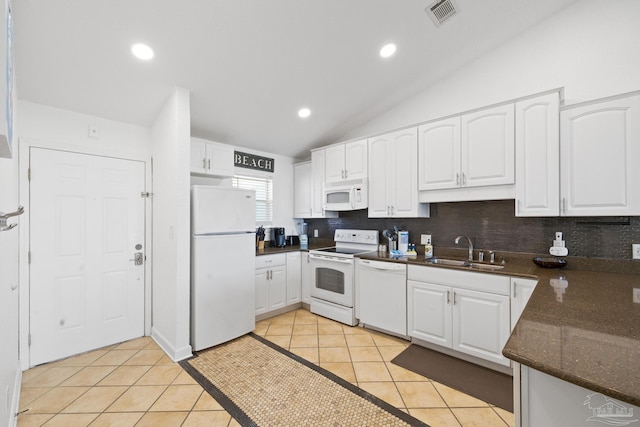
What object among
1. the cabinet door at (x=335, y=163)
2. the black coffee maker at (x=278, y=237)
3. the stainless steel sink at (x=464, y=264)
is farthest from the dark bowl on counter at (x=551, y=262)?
the black coffee maker at (x=278, y=237)

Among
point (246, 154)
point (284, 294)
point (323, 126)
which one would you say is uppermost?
point (323, 126)

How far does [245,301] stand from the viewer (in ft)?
9.71

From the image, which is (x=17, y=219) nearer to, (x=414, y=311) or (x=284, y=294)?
(x=284, y=294)

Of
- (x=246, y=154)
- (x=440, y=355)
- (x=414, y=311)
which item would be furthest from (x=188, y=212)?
(x=440, y=355)

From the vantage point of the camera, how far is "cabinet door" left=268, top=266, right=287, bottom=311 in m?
3.46

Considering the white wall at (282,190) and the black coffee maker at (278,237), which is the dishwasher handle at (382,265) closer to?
the black coffee maker at (278,237)

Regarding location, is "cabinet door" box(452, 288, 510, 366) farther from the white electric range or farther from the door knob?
the door knob

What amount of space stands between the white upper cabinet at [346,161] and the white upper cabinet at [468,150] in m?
0.76

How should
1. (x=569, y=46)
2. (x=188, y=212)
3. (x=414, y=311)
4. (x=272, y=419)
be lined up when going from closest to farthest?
1. (x=272, y=419)
2. (x=569, y=46)
3. (x=188, y=212)
4. (x=414, y=311)

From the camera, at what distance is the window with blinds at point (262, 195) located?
3.94 m

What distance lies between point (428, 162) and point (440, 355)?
76.1 inches

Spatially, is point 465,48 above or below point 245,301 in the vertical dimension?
above

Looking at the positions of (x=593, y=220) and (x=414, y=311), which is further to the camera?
(x=414, y=311)

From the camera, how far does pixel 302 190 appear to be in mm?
4285
